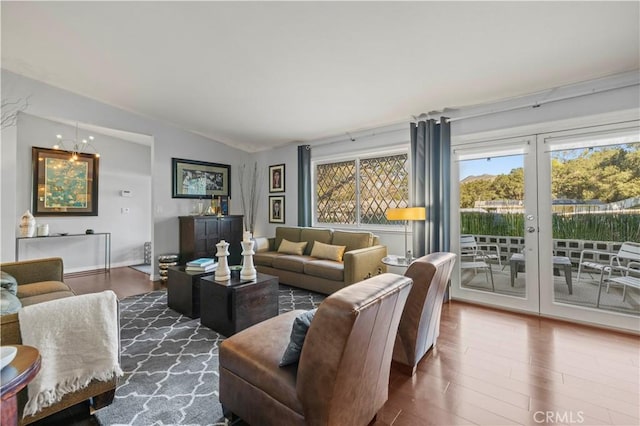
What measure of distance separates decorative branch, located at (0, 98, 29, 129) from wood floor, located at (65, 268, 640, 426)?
5221 mm

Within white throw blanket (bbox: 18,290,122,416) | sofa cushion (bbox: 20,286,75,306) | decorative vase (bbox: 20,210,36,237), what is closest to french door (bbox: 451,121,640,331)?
white throw blanket (bbox: 18,290,122,416)

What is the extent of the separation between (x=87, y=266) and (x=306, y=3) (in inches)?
239

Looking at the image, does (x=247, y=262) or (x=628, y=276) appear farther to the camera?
(x=247, y=262)

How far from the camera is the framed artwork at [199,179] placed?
505 cm

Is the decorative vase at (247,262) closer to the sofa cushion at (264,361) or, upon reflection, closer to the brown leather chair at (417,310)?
the sofa cushion at (264,361)

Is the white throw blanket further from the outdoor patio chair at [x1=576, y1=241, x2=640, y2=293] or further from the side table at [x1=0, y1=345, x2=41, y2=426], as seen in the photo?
the outdoor patio chair at [x1=576, y1=241, x2=640, y2=293]

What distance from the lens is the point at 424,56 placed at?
98.7 inches

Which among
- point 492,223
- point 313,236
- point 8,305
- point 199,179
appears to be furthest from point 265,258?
point 492,223

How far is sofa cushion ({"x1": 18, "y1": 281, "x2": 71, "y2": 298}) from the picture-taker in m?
2.31

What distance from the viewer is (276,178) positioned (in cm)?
570

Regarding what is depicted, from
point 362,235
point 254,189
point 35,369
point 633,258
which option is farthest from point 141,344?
point 633,258

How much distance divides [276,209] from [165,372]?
3926 mm

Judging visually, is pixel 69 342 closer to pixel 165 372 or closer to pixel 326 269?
pixel 165 372

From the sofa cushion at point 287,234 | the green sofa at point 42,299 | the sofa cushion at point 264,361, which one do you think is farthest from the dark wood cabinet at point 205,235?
the sofa cushion at point 264,361
